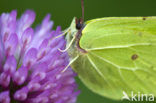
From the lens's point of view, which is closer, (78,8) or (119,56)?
(119,56)

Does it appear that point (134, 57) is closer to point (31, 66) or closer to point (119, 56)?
point (119, 56)

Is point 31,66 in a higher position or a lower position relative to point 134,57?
higher

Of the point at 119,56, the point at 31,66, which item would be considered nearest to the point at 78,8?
the point at 119,56

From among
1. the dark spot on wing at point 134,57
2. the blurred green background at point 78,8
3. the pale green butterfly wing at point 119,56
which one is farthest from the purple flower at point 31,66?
the blurred green background at point 78,8

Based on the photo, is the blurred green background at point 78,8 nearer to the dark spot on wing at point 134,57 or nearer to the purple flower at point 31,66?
the purple flower at point 31,66

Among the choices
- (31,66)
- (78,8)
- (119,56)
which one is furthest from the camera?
(78,8)

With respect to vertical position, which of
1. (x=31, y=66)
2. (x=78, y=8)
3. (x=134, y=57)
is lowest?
(x=78, y=8)

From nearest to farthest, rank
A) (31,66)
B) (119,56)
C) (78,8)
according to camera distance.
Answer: (31,66)
(119,56)
(78,8)
